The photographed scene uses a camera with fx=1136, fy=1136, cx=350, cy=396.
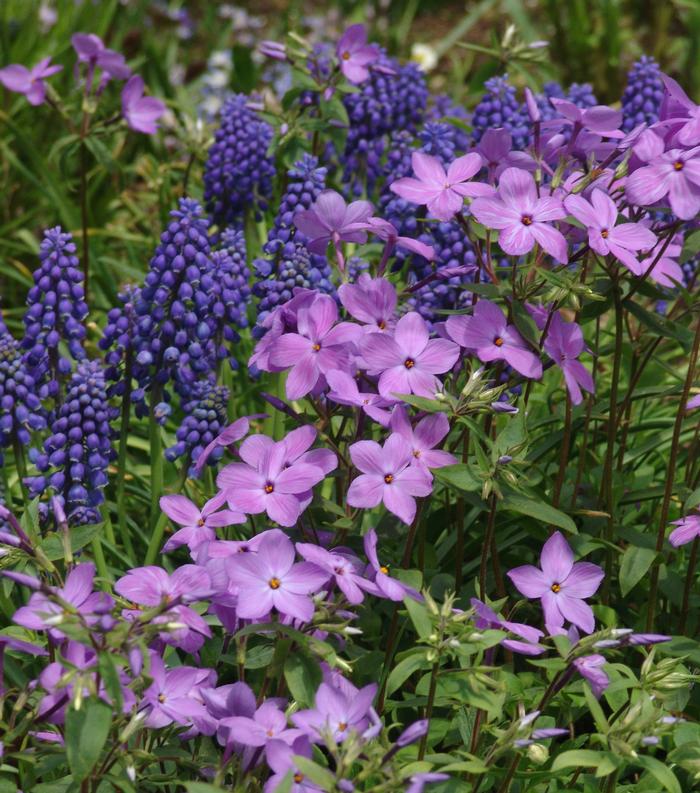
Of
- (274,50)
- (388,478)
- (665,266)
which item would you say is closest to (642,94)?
(274,50)

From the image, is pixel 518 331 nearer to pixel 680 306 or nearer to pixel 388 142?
pixel 680 306

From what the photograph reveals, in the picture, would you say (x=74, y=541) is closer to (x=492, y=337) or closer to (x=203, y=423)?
(x=203, y=423)

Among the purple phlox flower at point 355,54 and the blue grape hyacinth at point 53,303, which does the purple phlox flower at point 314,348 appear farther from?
the purple phlox flower at point 355,54

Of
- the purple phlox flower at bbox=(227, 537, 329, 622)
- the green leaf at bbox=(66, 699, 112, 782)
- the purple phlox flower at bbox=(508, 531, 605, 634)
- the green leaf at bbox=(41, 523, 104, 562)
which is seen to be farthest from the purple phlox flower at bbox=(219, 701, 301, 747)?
the purple phlox flower at bbox=(508, 531, 605, 634)

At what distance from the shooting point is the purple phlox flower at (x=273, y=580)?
2.25 m

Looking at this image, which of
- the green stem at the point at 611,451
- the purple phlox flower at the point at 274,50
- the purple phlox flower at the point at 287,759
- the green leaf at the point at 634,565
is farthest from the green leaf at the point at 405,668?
the purple phlox flower at the point at 274,50

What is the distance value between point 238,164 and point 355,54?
2.00ft

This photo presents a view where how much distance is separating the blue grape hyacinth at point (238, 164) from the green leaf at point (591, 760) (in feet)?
8.79

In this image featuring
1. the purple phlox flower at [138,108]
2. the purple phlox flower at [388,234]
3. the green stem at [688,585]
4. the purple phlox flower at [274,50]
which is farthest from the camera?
the purple phlox flower at [138,108]

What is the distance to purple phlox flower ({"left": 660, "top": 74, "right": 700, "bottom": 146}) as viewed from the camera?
2502mm

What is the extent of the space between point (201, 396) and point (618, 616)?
1.35 metres

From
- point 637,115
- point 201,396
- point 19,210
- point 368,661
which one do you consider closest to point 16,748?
point 368,661

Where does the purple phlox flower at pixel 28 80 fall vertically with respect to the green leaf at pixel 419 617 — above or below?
above

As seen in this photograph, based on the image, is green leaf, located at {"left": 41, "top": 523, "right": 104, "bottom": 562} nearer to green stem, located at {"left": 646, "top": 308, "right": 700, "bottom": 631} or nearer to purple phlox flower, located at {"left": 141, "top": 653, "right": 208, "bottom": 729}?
purple phlox flower, located at {"left": 141, "top": 653, "right": 208, "bottom": 729}
